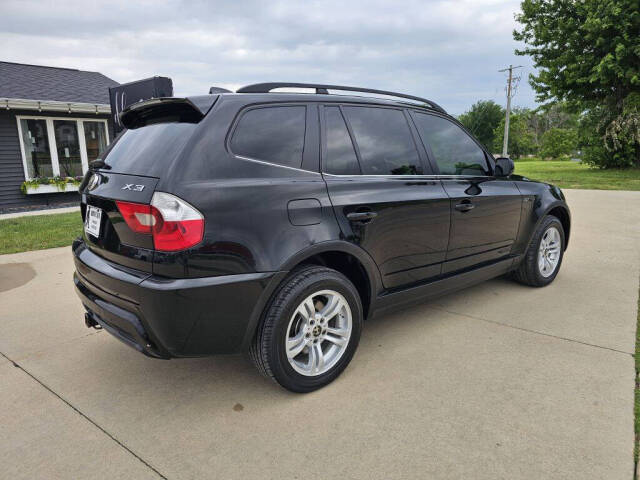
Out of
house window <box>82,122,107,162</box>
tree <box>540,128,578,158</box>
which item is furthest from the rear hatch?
tree <box>540,128,578,158</box>

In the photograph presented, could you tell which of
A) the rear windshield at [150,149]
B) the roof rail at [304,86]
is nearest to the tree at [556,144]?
the roof rail at [304,86]

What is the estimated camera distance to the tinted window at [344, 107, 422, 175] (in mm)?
2975

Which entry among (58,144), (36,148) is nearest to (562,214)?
(58,144)

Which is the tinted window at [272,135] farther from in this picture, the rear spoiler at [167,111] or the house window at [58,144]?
the house window at [58,144]

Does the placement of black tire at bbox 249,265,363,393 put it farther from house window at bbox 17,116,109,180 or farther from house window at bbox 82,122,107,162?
house window at bbox 82,122,107,162

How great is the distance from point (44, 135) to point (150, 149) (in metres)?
12.7

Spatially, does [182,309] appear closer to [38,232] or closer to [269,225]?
[269,225]

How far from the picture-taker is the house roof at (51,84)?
1252 cm

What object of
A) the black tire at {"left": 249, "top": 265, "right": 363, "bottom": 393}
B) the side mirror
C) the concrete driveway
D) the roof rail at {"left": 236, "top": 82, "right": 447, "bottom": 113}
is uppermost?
the roof rail at {"left": 236, "top": 82, "right": 447, "bottom": 113}

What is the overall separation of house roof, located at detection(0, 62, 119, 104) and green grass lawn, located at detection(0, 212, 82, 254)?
4614 mm

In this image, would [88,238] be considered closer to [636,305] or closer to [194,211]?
[194,211]

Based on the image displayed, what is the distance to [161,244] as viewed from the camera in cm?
217

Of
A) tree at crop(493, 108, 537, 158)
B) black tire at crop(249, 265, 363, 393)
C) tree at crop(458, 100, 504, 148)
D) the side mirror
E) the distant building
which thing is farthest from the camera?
tree at crop(458, 100, 504, 148)

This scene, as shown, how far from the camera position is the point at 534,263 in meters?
4.41
